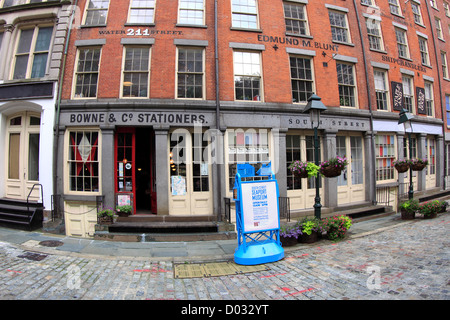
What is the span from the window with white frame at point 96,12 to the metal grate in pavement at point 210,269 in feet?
34.3

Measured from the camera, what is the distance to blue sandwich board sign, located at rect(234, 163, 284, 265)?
5.36 m

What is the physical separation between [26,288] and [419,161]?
14.1 metres

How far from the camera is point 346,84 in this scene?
11.2m

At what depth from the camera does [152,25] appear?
913 cm

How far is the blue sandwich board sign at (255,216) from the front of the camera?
5.36m

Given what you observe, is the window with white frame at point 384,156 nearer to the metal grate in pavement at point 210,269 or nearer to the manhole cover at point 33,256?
the metal grate in pavement at point 210,269

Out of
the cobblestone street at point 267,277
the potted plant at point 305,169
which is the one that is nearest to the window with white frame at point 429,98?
the cobblestone street at point 267,277

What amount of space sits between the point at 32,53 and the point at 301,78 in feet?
40.9

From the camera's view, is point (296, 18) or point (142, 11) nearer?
point (142, 11)

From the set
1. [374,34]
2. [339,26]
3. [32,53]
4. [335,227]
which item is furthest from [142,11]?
[374,34]

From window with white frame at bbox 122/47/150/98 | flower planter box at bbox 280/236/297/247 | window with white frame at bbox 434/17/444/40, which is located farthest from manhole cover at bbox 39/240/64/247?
window with white frame at bbox 434/17/444/40

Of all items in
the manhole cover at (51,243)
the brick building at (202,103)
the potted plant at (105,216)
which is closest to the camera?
the manhole cover at (51,243)

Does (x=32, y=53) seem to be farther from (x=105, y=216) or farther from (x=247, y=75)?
(x=247, y=75)
